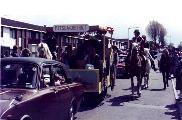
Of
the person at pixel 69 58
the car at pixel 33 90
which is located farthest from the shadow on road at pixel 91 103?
the car at pixel 33 90

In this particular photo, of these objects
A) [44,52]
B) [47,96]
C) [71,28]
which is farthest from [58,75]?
[44,52]

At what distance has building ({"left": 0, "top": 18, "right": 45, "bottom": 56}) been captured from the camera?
2156 inches

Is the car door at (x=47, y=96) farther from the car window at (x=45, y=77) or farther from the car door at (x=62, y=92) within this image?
the car door at (x=62, y=92)

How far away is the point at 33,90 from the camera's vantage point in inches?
298

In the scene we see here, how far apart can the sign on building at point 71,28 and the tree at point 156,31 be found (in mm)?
114460

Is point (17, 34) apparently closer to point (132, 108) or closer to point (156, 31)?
point (132, 108)

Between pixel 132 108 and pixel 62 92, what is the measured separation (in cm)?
502

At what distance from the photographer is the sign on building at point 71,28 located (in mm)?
14133

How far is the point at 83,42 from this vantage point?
15.2 meters

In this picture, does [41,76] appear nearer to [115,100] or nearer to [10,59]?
[10,59]

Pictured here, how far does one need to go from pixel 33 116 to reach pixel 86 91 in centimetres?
615

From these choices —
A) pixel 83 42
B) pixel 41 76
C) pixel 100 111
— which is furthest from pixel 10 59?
pixel 83 42

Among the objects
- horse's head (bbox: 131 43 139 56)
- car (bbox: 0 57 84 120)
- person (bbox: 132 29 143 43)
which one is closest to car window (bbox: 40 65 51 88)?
car (bbox: 0 57 84 120)

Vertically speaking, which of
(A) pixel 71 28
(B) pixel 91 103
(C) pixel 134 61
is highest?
(A) pixel 71 28
